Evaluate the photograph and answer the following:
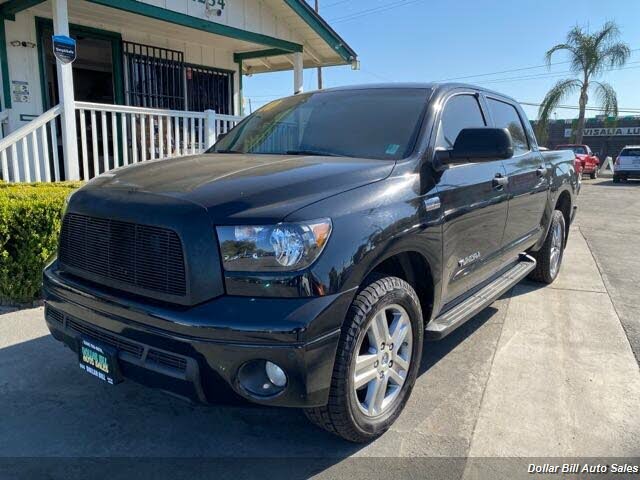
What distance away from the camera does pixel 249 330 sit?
2.11 meters

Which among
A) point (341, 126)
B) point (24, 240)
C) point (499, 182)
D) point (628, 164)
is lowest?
point (628, 164)

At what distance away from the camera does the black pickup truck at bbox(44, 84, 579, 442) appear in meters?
2.18

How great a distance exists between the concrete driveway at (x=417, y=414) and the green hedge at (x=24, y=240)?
30 cm

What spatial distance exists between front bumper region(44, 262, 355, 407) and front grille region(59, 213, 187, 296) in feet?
0.37

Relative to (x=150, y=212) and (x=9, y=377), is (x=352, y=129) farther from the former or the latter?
(x=9, y=377)

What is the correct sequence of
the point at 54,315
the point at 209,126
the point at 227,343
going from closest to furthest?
1. the point at 227,343
2. the point at 54,315
3. the point at 209,126

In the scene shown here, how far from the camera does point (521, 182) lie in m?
4.36

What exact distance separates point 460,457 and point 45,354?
296 centimetres

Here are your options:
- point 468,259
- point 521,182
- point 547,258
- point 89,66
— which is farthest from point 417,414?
point 89,66

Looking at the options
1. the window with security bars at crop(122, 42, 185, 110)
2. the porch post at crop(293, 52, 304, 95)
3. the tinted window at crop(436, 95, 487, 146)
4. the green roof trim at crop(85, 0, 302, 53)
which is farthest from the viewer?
the porch post at crop(293, 52, 304, 95)

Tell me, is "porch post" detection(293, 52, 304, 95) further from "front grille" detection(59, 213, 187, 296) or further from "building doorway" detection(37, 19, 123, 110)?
"front grille" detection(59, 213, 187, 296)

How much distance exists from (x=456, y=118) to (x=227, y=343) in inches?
93.8

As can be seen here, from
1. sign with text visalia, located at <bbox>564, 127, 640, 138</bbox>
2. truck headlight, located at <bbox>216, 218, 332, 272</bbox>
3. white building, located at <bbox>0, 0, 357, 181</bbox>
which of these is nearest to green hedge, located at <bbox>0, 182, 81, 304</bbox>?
white building, located at <bbox>0, 0, 357, 181</bbox>

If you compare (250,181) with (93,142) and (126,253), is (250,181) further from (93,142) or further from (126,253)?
(93,142)
